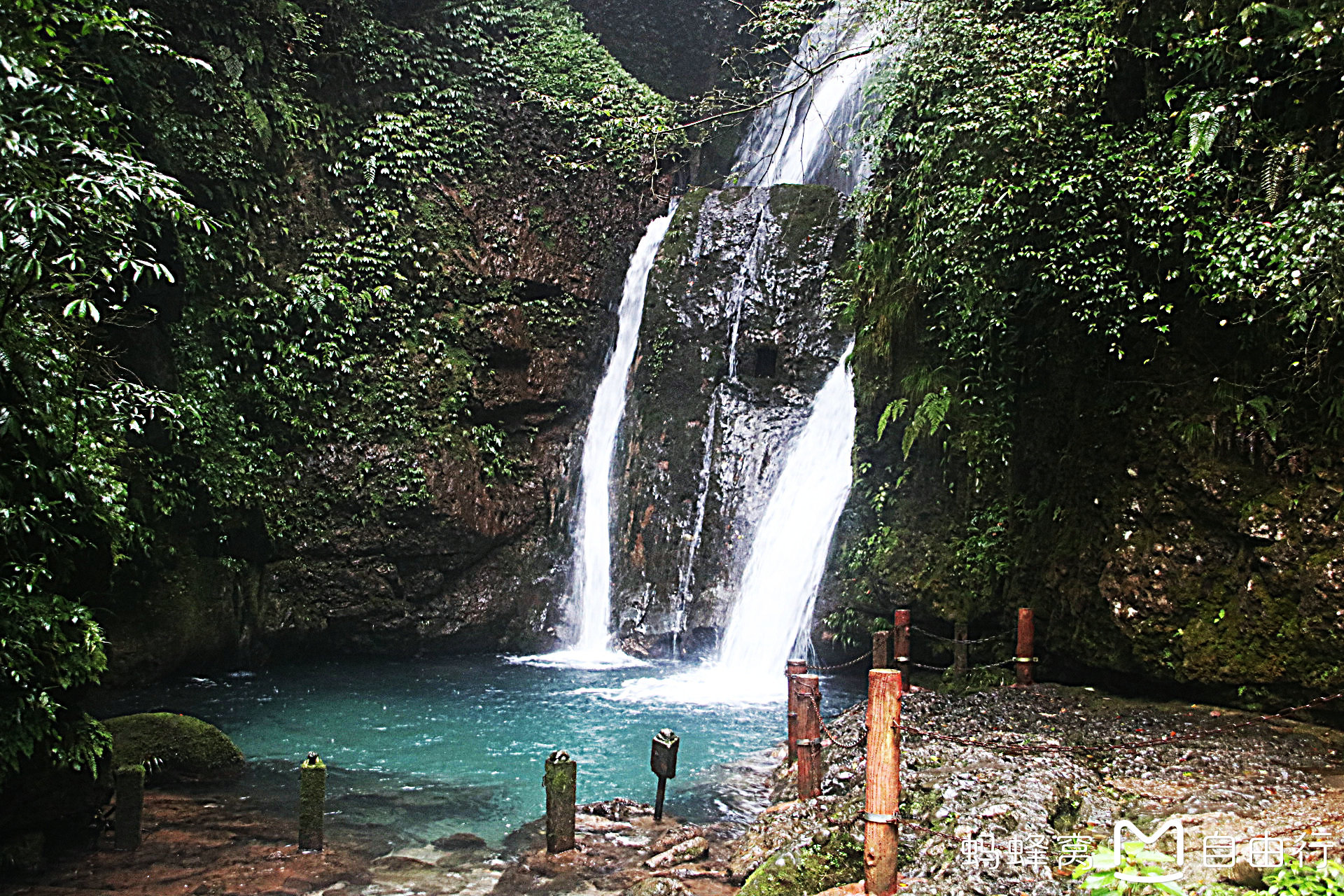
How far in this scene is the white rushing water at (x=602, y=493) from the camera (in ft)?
44.4

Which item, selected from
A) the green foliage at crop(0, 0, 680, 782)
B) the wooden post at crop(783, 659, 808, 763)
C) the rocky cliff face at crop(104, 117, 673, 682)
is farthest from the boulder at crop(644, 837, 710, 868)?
the rocky cliff face at crop(104, 117, 673, 682)

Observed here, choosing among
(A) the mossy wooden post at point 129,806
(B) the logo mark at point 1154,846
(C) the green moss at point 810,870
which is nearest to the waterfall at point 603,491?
(A) the mossy wooden post at point 129,806

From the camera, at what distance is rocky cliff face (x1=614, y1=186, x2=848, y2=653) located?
1305 centimetres

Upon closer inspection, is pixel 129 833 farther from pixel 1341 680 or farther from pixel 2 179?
pixel 1341 680

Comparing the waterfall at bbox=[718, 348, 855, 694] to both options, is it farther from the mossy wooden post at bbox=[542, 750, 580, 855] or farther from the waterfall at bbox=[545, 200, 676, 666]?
the mossy wooden post at bbox=[542, 750, 580, 855]

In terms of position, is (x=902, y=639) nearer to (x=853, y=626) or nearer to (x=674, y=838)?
(x=853, y=626)

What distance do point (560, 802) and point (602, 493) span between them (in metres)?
8.65

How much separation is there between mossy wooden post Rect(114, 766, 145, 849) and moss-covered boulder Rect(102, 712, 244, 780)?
1.26 metres

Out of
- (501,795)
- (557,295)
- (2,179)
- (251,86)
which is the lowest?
(501,795)

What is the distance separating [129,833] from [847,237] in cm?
1188

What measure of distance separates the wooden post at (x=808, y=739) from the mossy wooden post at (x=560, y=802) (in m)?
1.60

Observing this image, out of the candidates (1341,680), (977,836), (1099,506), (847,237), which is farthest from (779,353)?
(977,836)

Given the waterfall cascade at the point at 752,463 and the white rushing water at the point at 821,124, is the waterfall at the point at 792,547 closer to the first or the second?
the waterfall cascade at the point at 752,463

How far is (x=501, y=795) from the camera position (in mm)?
7355
